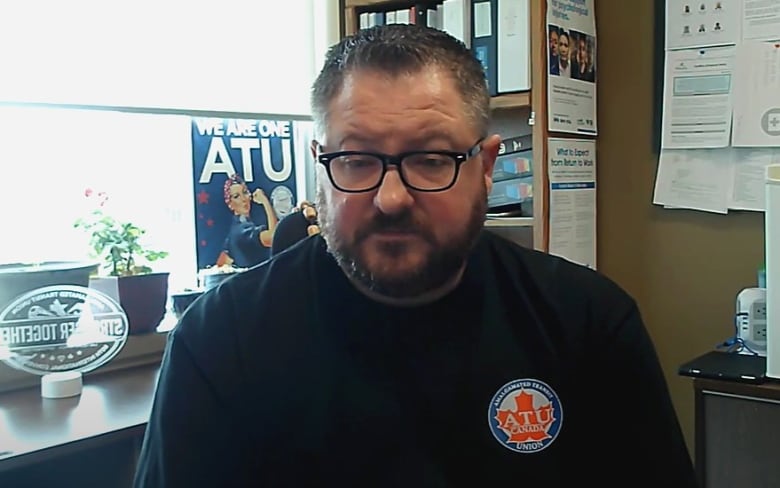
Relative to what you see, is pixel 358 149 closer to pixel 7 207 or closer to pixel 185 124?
pixel 7 207

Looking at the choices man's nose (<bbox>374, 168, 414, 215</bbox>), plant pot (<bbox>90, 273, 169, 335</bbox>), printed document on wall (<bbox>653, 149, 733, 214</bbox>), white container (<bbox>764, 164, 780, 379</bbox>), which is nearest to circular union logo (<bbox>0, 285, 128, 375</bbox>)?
plant pot (<bbox>90, 273, 169, 335</bbox>)

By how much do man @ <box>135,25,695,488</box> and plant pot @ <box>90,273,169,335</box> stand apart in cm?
90

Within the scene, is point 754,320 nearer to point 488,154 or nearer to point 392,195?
point 488,154

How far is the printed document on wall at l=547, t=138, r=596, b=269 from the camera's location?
231 centimetres

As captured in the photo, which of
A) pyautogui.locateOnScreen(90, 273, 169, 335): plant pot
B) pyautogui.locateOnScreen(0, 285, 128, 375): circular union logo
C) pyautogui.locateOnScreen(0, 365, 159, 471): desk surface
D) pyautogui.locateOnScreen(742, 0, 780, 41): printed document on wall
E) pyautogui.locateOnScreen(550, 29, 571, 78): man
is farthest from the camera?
pyautogui.locateOnScreen(550, 29, 571, 78): man

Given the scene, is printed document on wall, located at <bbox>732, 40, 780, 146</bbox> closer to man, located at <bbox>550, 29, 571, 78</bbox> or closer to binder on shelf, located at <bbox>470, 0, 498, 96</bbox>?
man, located at <bbox>550, 29, 571, 78</bbox>

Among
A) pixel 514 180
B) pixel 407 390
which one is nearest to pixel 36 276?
pixel 407 390

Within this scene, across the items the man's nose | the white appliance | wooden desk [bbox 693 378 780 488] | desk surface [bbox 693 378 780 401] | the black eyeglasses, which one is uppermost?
the black eyeglasses

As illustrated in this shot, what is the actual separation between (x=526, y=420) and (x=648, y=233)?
4.93ft

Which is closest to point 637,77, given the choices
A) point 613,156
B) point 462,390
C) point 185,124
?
point 613,156

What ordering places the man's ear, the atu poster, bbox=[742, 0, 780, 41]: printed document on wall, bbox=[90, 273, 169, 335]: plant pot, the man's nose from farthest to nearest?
1. the atu poster
2. bbox=[742, 0, 780, 41]: printed document on wall
3. bbox=[90, 273, 169, 335]: plant pot
4. the man's ear
5. the man's nose

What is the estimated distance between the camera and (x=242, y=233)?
2.62m

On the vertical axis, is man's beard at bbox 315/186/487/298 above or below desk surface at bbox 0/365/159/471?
above

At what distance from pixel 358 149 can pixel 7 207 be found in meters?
1.37
